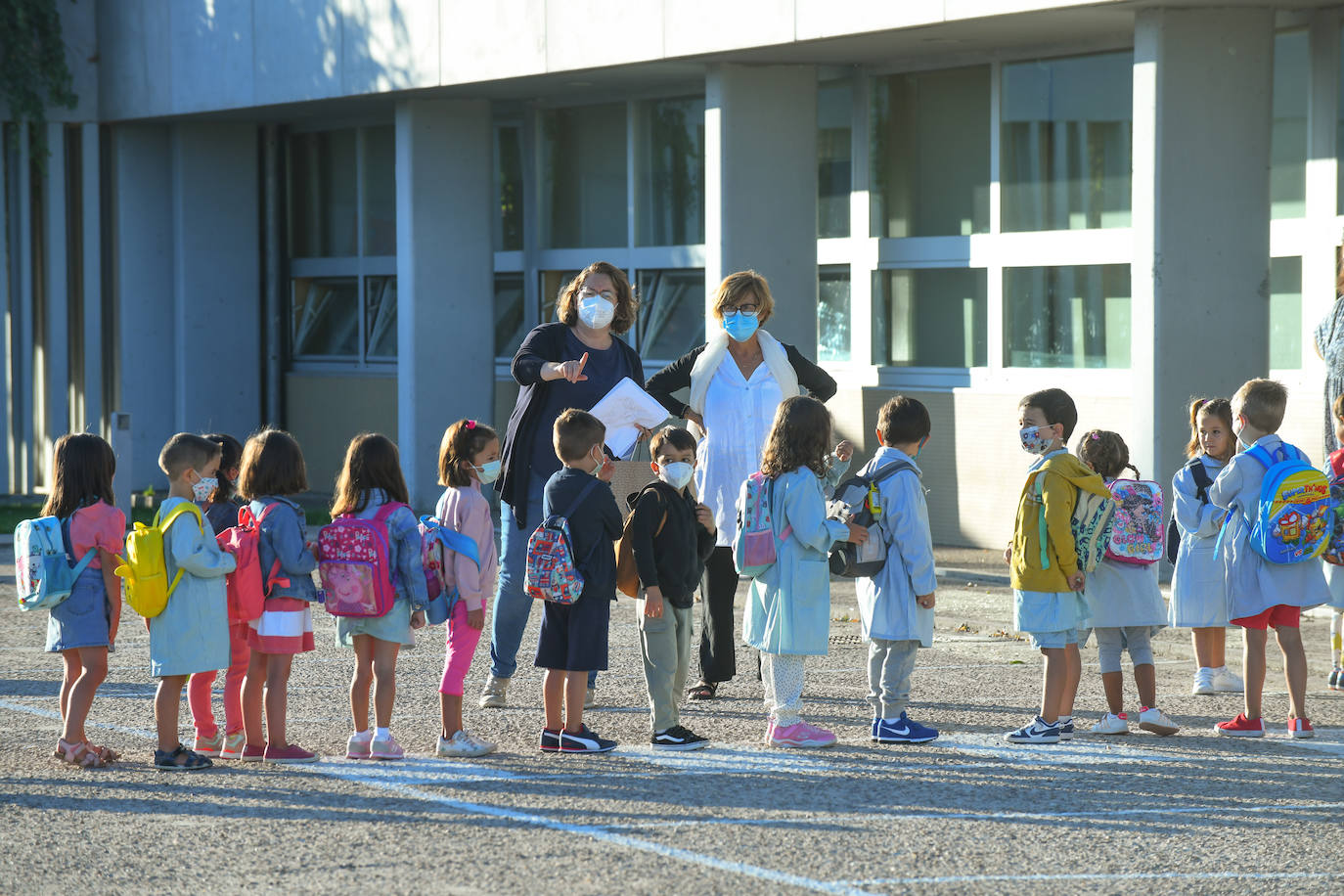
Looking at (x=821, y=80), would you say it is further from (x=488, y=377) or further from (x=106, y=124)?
(x=106, y=124)

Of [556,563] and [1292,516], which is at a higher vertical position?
[1292,516]

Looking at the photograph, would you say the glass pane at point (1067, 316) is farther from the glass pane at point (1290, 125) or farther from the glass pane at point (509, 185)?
the glass pane at point (509, 185)

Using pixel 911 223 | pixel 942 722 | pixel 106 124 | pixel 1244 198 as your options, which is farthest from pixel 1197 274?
pixel 106 124

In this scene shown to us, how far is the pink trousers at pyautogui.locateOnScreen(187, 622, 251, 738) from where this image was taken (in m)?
7.27

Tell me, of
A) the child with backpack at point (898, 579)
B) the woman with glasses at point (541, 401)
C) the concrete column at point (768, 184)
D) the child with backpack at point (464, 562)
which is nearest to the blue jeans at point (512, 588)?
the woman with glasses at point (541, 401)

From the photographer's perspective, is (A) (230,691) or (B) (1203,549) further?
(B) (1203,549)

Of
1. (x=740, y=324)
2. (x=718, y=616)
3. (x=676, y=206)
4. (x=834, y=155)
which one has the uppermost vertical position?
(x=834, y=155)

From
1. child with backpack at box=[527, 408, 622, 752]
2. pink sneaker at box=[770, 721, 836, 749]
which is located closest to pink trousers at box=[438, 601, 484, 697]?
child with backpack at box=[527, 408, 622, 752]

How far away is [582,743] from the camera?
7.28 metres

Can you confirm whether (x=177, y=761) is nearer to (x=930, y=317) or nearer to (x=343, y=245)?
(x=930, y=317)

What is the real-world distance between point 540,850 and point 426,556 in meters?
1.79

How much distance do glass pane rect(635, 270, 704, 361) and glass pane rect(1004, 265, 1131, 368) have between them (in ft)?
11.3

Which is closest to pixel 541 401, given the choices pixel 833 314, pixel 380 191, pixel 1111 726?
pixel 1111 726

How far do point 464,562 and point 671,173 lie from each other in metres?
11.0
